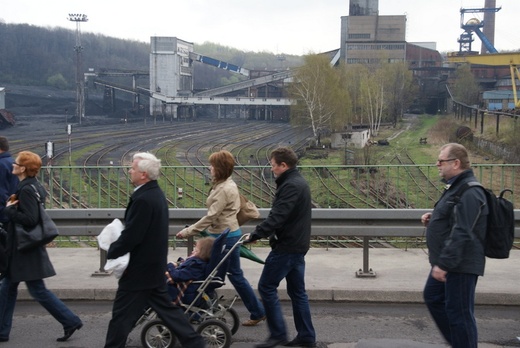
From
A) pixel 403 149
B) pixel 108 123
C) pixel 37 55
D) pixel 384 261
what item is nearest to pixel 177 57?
pixel 108 123

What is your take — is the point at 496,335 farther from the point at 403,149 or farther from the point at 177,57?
the point at 177,57

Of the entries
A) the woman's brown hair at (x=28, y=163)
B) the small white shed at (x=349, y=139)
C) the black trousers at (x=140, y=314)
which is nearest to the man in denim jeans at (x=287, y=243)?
the black trousers at (x=140, y=314)

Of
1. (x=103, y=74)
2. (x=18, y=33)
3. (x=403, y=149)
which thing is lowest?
(x=403, y=149)

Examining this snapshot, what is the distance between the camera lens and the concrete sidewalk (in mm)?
7648

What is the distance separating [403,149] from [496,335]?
39500 mm

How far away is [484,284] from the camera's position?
7.92 meters

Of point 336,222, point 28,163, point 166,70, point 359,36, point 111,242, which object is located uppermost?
point 359,36

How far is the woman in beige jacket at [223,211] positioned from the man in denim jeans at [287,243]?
539 mm

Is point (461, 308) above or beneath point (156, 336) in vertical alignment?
above

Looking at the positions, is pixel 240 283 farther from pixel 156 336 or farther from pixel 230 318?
pixel 156 336

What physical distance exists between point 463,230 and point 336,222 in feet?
11.5

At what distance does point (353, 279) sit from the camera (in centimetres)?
820

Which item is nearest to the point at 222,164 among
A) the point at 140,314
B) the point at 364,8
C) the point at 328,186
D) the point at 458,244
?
the point at 140,314

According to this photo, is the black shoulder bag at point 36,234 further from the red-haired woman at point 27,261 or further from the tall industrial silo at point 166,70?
the tall industrial silo at point 166,70
